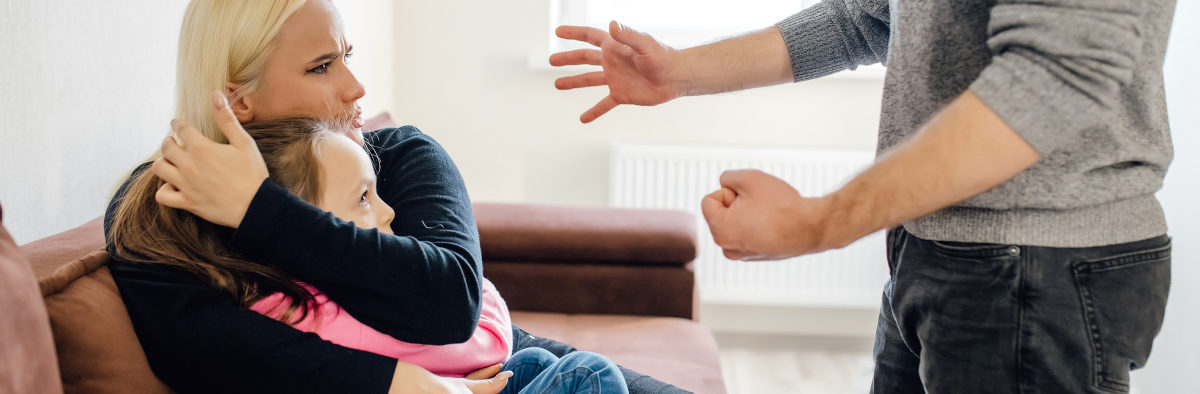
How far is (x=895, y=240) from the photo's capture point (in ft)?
3.68

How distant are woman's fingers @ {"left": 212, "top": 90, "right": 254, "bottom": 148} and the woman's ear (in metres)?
0.29

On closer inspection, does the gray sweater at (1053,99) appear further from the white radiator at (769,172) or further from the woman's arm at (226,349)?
the white radiator at (769,172)

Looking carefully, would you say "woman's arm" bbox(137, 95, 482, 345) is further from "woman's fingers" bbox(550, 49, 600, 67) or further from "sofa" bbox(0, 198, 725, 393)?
"sofa" bbox(0, 198, 725, 393)

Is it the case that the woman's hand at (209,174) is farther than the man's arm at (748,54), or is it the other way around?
the man's arm at (748,54)

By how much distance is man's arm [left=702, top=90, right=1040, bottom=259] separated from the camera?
0.87 metres

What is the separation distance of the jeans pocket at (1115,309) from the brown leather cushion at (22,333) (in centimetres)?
101

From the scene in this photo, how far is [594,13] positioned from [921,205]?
8.73 feet

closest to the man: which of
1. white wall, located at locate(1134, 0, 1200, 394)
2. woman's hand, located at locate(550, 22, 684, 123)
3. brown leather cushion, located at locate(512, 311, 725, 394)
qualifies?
woman's hand, located at locate(550, 22, 684, 123)

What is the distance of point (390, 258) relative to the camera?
3.77 feet

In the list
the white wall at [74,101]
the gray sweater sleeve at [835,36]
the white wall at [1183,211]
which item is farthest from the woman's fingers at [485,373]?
the white wall at [1183,211]

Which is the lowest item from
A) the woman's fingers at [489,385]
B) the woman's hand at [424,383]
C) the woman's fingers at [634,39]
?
the woman's fingers at [489,385]

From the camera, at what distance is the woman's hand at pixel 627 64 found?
1.36 meters

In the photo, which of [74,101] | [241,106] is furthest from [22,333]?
[74,101]

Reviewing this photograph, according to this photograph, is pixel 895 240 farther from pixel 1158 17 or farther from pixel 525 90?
pixel 525 90
